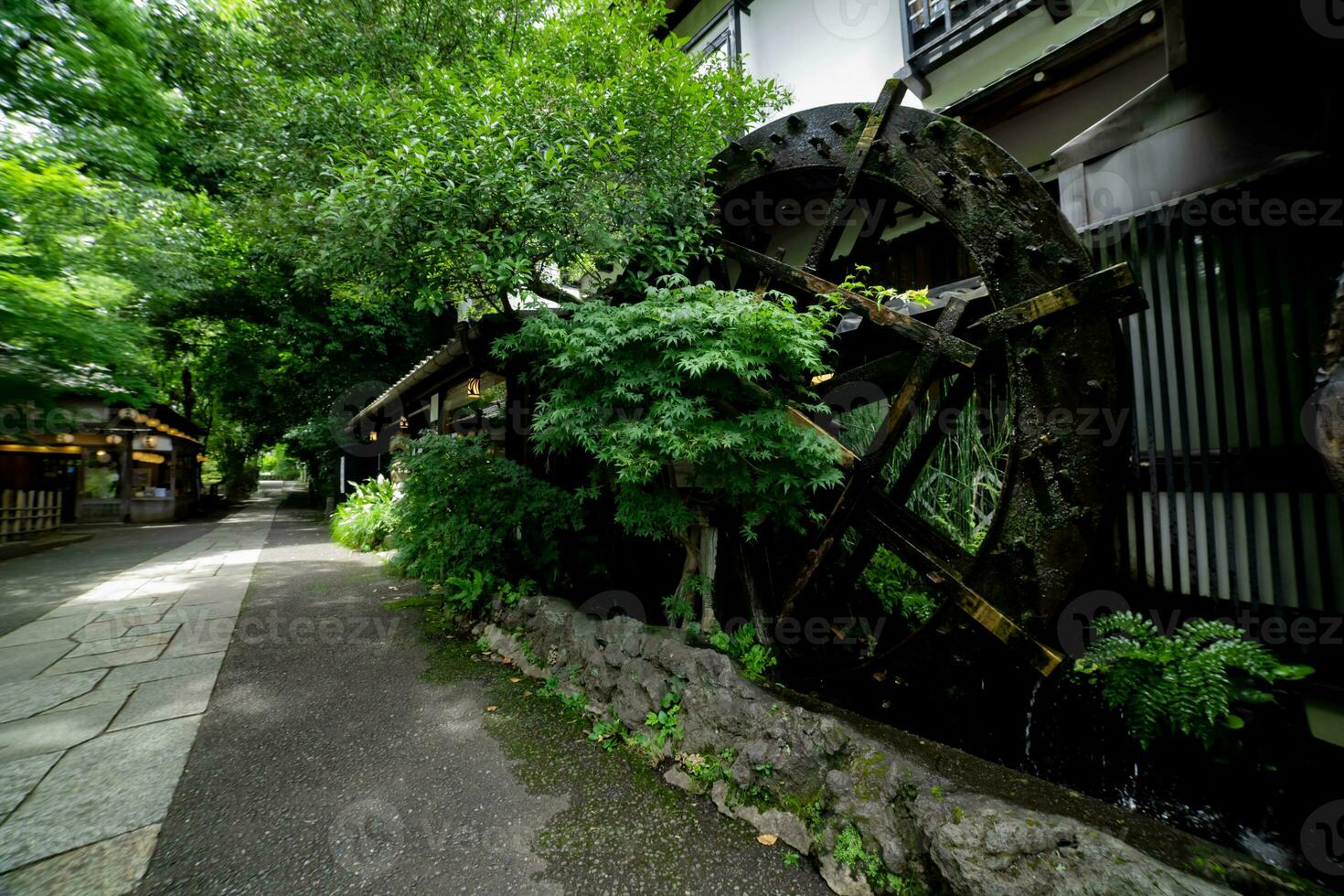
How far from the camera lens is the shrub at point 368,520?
901 centimetres

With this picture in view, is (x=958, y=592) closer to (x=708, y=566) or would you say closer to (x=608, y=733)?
(x=708, y=566)

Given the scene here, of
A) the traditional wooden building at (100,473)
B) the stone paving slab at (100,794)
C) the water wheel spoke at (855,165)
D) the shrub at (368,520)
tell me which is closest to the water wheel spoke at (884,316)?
the water wheel spoke at (855,165)

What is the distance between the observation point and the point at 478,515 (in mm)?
4453

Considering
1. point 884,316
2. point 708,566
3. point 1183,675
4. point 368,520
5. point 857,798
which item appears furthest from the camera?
point 368,520

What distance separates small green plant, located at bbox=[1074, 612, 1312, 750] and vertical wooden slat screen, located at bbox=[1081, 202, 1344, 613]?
0.36 metres

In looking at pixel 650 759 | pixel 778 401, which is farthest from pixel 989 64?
pixel 650 759

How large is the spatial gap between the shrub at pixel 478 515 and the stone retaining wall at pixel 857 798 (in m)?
1.37

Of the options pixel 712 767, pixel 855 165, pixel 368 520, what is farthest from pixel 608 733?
pixel 368 520

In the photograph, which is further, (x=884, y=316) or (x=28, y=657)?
(x=28, y=657)

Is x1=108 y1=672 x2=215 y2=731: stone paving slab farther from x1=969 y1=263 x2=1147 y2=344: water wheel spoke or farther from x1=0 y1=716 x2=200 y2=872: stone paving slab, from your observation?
x1=969 y1=263 x2=1147 y2=344: water wheel spoke

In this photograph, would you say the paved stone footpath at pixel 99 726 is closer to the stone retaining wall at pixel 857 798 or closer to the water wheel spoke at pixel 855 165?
the stone retaining wall at pixel 857 798

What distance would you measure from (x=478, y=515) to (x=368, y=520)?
20.3ft

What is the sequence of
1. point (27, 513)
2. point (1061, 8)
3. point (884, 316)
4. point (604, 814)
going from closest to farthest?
1. point (604, 814)
2. point (884, 316)
3. point (1061, 8)
4. point (27, 513)

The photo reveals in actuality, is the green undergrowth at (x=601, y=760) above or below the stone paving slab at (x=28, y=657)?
below
